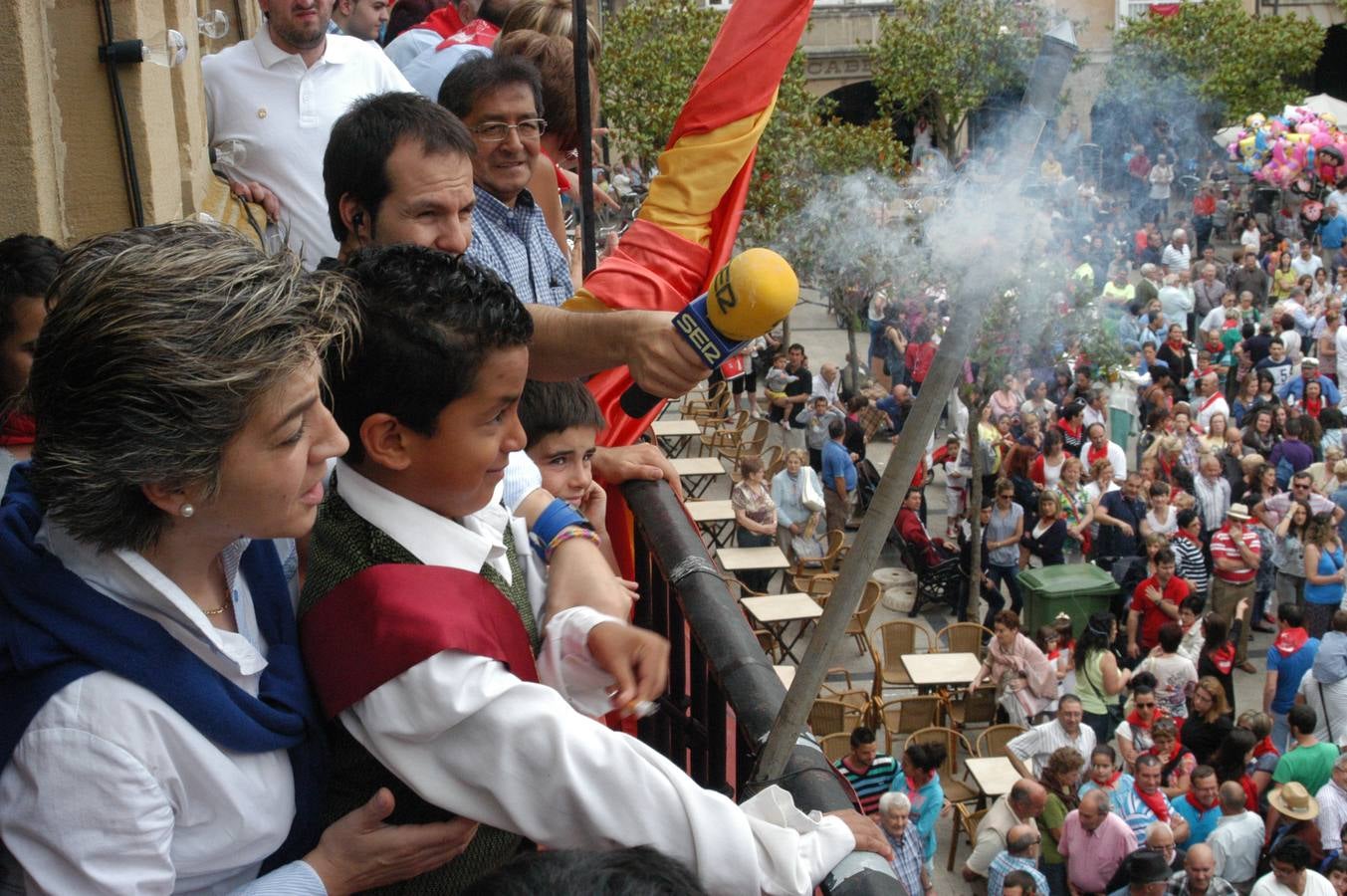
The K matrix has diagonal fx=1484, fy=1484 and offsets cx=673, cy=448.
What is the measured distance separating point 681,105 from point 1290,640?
8.25m

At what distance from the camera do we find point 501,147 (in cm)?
324

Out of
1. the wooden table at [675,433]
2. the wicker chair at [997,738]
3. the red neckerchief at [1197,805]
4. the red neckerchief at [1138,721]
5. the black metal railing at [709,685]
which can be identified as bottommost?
the wooden table at [675,433]

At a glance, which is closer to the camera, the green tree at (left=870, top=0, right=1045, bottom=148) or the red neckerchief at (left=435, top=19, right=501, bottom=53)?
the red neckerchief at (left=435, top=19, right=501, bottom=53)

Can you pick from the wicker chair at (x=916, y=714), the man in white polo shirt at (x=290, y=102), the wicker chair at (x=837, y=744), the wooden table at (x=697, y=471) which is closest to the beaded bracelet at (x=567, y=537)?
the man in white polo shirt at (x=290, y=102)

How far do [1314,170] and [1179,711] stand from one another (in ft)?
48.7

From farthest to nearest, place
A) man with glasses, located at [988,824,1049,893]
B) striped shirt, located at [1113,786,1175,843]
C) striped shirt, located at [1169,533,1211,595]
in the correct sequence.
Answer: striped shirt, located at [1169,533,1211,595], striped shirt, located at [1113,786,1175,843], man with glasses, located at [988,824,1049,893]

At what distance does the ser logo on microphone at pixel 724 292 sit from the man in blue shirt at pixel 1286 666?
842 centimetres

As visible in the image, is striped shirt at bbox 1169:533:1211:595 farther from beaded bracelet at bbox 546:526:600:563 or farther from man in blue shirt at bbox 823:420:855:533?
beaded bracelet at bbox 546:526:600:563

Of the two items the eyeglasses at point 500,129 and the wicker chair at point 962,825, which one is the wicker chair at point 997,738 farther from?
the eyeglasses at point 500,129

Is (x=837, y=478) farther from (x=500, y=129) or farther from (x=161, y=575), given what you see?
(x=161, y=575)

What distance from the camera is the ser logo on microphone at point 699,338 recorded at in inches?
80.1

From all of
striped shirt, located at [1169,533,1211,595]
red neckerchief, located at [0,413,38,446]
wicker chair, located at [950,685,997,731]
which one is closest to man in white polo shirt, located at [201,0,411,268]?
red neckerchief, located at [0,413,38,446]

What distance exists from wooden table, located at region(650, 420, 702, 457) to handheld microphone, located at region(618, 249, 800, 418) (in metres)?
12.8

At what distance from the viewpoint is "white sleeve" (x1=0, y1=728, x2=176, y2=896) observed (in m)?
1.44
